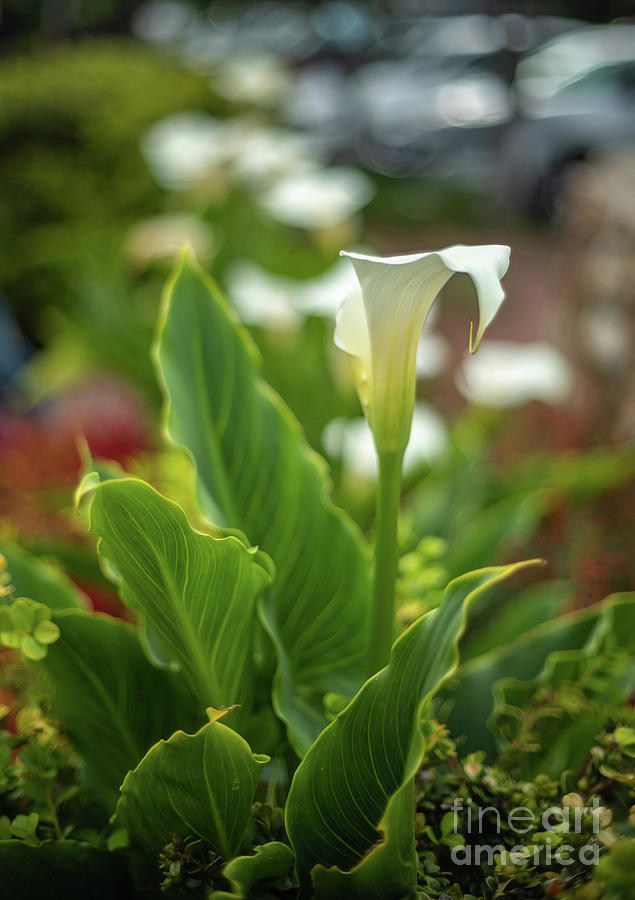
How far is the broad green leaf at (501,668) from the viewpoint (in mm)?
654

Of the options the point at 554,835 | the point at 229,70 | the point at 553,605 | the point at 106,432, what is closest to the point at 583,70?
the point at 229,70

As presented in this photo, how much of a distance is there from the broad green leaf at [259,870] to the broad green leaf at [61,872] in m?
0.09

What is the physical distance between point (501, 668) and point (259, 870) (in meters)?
0.29

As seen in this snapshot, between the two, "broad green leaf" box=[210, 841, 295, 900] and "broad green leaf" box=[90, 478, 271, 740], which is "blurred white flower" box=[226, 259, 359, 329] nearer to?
"broad green leaf" box=[90, 478, 271, 740]

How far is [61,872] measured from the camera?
20.6 inches

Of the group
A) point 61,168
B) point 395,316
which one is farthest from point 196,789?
point 61,168

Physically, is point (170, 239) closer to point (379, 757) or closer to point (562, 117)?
point (379, 757)

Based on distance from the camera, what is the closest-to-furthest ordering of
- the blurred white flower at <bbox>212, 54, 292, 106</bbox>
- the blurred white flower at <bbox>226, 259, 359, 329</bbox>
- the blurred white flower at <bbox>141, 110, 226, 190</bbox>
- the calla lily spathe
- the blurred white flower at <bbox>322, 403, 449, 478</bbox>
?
the calla lily spathe < the blurred white flower at <bbox>322, 403, 449, 478</bbox> < the blurred white flower at <bbox>226, 259, 359, 329</bbox> < the blurred white flower at <bbox>141, 110, 226, 190</bbox> < the blurred white flower at <bbox>212, 54, 292, 106</bbox>

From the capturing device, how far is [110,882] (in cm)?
55

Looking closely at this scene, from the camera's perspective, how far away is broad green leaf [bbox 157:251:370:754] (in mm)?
626

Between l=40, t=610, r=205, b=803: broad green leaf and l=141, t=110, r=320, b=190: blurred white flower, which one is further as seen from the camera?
l=141, t=110, r=320, b=190: blurred white flower

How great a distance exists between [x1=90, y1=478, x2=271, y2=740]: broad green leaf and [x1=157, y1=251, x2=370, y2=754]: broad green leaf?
6 cm

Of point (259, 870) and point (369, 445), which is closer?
point (259, 870)

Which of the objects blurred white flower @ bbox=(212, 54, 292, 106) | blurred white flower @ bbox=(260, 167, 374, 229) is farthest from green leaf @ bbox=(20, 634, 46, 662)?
blurred white flower @ bbox=(212, 54, 292, 106)
